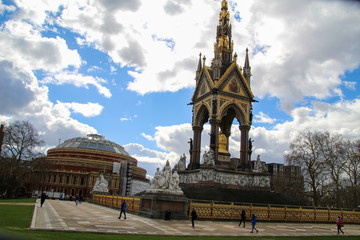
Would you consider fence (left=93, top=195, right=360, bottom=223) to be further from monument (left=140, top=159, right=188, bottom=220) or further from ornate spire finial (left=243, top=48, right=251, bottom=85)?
ornate spire finial (left=243, top=48, right=251, bottom=85)

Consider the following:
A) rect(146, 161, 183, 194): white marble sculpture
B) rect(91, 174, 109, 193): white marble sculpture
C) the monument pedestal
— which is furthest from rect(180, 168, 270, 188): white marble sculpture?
the monument pedestal

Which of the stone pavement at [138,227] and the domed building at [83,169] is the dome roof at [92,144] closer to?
the domed building at [83,169]

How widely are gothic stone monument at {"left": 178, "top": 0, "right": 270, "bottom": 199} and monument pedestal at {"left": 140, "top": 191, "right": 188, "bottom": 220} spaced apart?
12.2m

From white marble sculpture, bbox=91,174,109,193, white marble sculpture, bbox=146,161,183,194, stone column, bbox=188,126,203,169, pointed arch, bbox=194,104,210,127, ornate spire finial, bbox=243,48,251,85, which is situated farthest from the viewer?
white marble sculpture, bbox=91,174,109,193

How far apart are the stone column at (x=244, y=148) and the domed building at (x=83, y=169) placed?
33028 mm

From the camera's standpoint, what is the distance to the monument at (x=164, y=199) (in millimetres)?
18859

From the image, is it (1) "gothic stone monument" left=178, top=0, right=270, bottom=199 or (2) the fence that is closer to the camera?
(2) the fence

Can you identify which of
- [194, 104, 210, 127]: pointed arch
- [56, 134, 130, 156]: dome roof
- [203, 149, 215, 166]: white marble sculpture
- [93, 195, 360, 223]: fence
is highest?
[56, 134, 130, 156]: dome roof

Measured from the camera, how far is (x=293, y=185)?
45.9 metres

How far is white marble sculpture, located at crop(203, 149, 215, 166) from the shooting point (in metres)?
32.2

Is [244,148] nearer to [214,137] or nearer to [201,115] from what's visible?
[214,137]

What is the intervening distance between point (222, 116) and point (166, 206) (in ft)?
61.4

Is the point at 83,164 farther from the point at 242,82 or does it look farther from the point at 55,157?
the point at 242,82

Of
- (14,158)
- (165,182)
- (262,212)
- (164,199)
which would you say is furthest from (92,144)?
(164,199)
